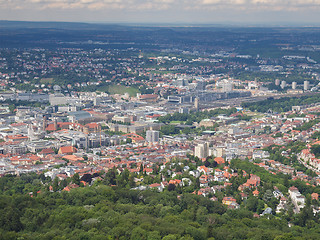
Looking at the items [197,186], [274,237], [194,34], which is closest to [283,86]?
[197,186]

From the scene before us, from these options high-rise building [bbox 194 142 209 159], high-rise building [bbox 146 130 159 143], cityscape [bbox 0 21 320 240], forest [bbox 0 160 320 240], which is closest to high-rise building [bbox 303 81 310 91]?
cityscape [bbox 0 21 320 240]

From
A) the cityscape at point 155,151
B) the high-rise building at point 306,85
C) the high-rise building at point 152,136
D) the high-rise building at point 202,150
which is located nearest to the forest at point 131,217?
the cityscape at point 155,151

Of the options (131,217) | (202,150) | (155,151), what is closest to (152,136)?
(155,151)

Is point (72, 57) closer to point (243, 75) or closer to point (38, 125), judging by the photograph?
point (243, 75)

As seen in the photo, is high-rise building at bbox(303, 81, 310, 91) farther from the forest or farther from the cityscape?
the forest

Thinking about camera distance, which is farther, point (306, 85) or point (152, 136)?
point (306, 85)

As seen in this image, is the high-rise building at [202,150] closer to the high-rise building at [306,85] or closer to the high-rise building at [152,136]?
the high-rise building at [152,136]

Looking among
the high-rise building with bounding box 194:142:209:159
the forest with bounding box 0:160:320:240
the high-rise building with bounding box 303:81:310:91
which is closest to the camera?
the forest with bounding box 0:160:320:240

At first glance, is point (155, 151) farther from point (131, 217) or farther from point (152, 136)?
point (131, 217)
